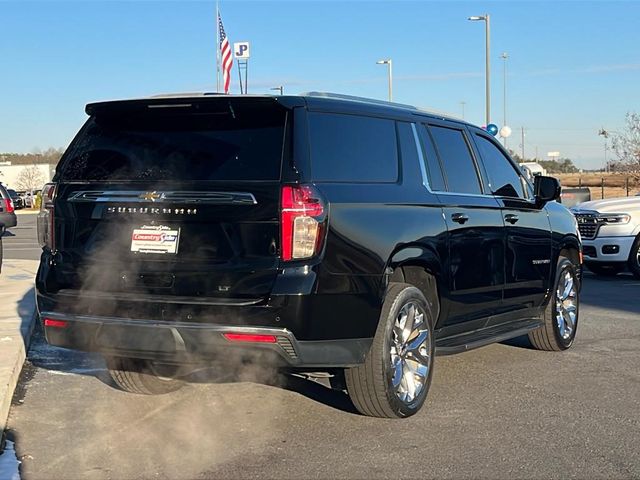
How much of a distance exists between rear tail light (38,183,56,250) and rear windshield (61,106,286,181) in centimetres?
15

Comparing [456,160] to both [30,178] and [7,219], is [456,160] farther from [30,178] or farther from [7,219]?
[30,178]

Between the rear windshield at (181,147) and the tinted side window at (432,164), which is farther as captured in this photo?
the tinted side window at (432,164)

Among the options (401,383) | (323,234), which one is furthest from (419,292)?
(323,234)

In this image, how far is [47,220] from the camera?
517 centimetres

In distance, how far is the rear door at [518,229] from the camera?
21.5 feet

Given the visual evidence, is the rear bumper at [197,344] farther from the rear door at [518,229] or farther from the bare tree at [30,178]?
the bare tree at [30,178]

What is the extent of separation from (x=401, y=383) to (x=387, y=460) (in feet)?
2.66

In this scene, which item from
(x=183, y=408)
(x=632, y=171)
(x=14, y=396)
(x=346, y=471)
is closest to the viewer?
(x=346, y=471)

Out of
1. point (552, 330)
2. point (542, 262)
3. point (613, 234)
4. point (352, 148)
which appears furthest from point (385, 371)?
point (613, 234)

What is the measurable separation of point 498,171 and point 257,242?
3.06 metres

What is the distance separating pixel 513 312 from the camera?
22.0 feet

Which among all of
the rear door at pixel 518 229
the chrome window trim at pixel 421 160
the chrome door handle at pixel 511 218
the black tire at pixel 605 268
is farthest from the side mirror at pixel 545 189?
the black tire at pixel 605 268

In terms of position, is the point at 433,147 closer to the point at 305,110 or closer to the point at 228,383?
the point at 305,110

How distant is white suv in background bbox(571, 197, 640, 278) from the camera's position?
13.1 m
